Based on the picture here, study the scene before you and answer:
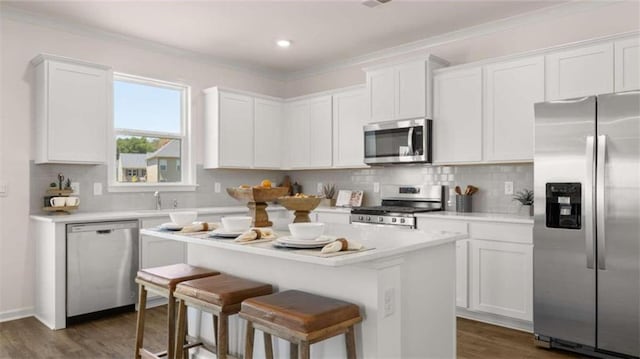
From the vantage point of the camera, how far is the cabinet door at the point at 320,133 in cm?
538

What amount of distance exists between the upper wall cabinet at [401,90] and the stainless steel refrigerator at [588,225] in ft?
4.17

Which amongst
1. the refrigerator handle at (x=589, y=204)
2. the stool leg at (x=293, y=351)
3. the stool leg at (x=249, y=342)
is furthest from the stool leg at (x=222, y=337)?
the refrigerator handle at (x=589, y=204)

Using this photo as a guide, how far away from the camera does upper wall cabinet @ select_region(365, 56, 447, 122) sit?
4332 mm

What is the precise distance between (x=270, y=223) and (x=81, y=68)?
2.63 metres

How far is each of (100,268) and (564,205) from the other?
12.0 ft

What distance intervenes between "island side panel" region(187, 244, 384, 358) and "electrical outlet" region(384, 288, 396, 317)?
0.05m

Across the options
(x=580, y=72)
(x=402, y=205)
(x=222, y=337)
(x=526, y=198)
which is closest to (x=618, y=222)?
(x=526, y=198)

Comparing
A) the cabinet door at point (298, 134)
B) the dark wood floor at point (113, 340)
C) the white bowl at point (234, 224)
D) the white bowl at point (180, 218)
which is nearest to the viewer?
the white bowl at point (234, 224)

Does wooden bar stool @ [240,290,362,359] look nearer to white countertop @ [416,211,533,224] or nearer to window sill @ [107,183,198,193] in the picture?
white countertop @ [416,211,533,224]

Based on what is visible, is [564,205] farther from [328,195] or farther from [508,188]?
[328,195]

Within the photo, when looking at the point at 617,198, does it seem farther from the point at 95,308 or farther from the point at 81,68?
the point at 81,68

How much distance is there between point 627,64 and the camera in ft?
10.6

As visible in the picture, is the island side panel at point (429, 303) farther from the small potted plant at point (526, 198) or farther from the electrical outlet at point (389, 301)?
the small potted plant at point (526, 198)

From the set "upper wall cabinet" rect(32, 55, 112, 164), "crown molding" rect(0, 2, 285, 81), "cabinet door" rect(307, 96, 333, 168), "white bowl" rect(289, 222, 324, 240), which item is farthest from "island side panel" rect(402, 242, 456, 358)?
"crown molding" rect(0, 2, 285, 81)
